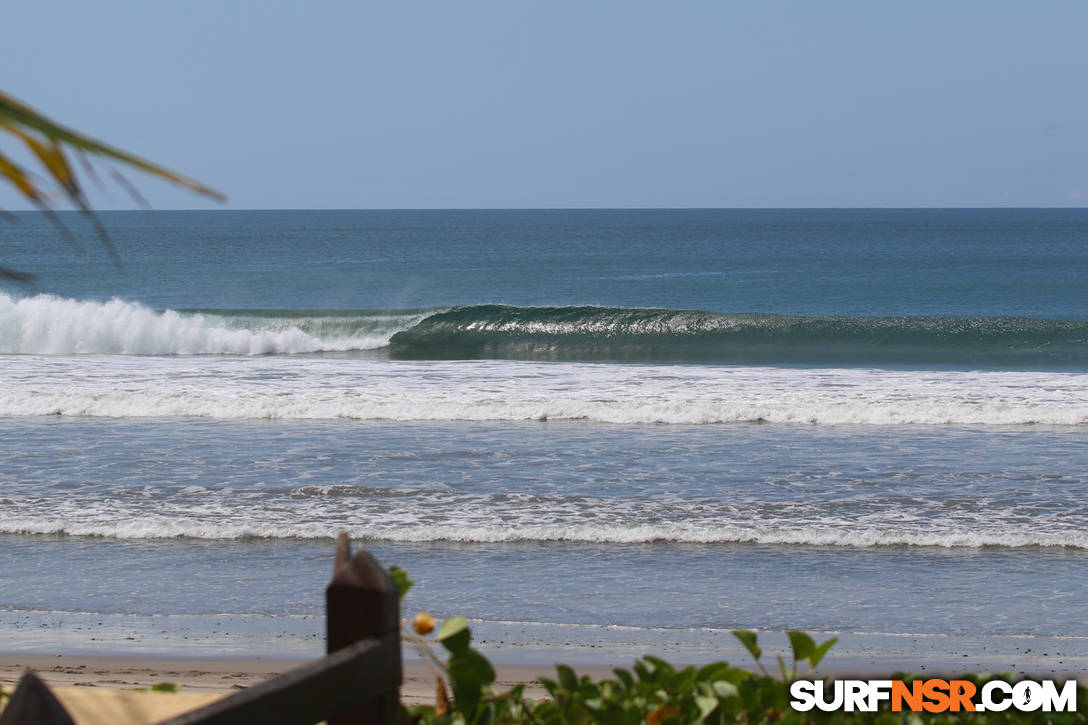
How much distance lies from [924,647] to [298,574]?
3.39m

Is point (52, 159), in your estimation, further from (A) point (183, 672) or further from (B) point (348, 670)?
(A) point (183, 672)

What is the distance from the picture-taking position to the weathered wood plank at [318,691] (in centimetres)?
147

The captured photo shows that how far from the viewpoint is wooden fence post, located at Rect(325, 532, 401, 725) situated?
5.53ft

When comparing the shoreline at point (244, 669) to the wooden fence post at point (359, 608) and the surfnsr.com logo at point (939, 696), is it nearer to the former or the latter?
the surfnsr.com logo at point (939, 696)

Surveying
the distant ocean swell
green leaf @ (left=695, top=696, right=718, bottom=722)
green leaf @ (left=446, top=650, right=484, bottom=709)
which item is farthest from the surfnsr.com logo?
the distant ocean swell

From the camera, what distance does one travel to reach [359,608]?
1.70 meters

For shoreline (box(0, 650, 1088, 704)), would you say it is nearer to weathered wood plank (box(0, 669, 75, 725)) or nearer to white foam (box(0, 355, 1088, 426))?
weathered wood plank (box(0, 669, 75, 725))

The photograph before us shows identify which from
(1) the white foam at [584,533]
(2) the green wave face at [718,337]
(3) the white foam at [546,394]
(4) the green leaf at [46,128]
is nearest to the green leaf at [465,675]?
(4) the green leaf at [46,128]

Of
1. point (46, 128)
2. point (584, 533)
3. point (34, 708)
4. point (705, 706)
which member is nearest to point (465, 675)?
point (705, 706)

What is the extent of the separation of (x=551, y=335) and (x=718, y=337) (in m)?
3.78

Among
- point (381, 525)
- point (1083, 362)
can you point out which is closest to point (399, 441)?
point (381, 525)

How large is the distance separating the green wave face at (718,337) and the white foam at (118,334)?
2.88 meters

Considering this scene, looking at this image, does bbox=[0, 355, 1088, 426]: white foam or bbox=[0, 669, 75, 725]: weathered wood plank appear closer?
bbox=[0, 669, 75, 725]: weathered wood plank

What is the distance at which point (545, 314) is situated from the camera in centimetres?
2541
